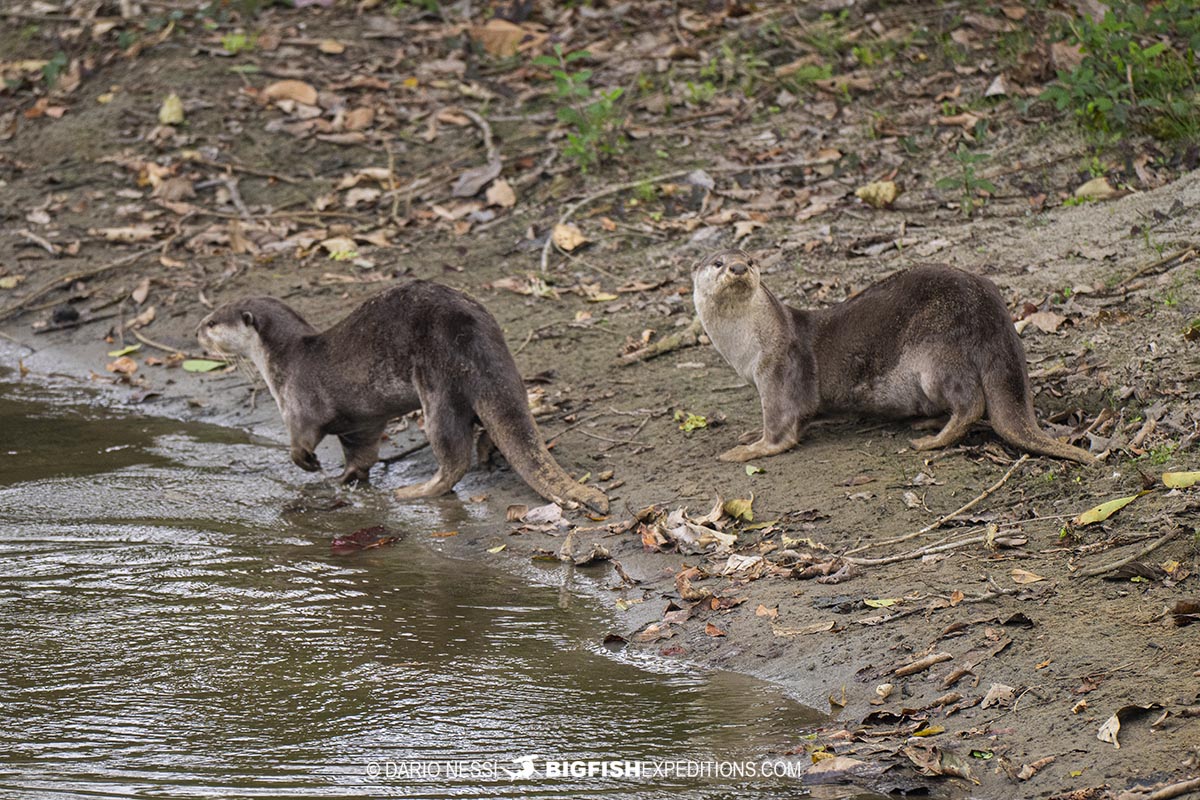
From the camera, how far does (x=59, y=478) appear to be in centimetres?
577

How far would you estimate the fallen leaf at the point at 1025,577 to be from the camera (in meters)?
3.87

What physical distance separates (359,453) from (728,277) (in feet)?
5.87

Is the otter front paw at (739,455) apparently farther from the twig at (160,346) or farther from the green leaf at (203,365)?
the twig at (160,346)

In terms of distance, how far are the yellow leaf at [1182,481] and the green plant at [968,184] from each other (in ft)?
8.78

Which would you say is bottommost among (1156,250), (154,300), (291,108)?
(154,300)

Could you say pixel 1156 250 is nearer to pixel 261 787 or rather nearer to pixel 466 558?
pixel 466 558

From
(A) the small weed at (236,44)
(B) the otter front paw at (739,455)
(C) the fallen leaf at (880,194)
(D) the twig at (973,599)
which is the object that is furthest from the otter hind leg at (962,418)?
(A) the small weed at (236,44)

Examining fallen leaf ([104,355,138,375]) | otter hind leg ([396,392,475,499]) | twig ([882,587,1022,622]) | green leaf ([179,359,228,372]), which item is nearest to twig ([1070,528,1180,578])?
twig ([882,587,1022,622])

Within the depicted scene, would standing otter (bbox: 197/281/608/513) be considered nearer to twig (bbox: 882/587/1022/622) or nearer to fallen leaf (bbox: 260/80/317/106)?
twig (bbox: 882/587/1022/622)

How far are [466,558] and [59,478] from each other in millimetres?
1923

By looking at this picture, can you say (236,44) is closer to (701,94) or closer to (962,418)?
(701,94)

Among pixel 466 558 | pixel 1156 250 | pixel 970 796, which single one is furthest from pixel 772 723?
pixel 1156 250

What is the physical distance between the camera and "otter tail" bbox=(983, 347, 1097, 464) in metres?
4.69

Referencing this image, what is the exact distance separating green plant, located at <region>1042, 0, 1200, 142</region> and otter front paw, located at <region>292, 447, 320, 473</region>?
3.96 m
